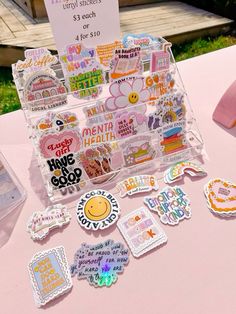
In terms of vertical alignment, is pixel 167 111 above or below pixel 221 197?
above

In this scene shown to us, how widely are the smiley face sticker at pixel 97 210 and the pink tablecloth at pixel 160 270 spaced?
2 centimetres

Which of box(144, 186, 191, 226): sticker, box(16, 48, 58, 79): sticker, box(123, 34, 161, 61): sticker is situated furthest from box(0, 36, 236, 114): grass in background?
box(144, 186, 191, 226): sticker

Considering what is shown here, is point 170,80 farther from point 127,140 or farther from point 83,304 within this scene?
point 83,304

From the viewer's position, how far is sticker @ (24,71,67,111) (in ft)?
2.93

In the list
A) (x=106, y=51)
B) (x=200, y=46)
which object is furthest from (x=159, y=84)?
(x=200, y=46)

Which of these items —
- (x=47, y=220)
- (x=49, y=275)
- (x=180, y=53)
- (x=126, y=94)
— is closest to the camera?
(x=49, y=275)

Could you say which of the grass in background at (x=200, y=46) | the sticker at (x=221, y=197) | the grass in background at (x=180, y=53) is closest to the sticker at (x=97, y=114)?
the sticker at (x=221, y=197)

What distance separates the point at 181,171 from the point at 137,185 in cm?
13

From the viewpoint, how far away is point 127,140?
2.91 ft

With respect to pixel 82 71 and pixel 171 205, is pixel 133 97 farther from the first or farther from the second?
pixel 171 205

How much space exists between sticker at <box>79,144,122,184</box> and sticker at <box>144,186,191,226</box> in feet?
0.43

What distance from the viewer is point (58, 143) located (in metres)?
0.84

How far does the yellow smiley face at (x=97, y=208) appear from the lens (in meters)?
0.80

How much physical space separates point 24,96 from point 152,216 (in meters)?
0.48
